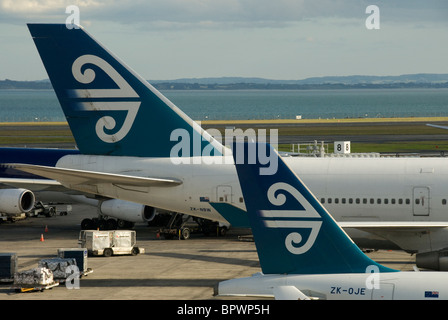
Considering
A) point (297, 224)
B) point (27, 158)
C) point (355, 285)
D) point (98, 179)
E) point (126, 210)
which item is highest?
point (27, 158)

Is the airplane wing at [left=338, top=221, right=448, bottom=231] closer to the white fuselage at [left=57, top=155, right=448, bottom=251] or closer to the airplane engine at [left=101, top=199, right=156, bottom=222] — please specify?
the white fuselage at [left=57, top=155, right=448, bottom=251]

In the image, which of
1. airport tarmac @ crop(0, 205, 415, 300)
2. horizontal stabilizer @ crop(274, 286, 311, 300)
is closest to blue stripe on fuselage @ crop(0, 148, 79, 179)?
airport tarmac @ crop(0, 205, 415, 300)

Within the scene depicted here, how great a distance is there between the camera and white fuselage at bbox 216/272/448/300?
1538 centimetres

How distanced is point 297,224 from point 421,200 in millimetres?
14441

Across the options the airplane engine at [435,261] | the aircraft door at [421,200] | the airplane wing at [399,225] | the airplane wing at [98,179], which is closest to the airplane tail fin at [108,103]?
the airplane wing at [98,179]

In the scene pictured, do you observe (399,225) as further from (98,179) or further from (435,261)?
(98,179)

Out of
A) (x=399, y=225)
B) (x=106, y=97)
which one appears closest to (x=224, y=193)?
(x=106, y=97)

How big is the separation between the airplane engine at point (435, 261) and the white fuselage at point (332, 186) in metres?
5.85

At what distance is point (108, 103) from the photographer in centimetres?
3091

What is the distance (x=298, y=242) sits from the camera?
16.5m

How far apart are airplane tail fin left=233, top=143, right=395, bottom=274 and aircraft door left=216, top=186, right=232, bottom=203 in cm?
1423

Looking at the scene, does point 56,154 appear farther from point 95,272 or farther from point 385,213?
point 385,213

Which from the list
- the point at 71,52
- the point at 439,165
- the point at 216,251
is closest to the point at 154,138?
the point at 71,52

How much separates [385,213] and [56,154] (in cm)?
2358
